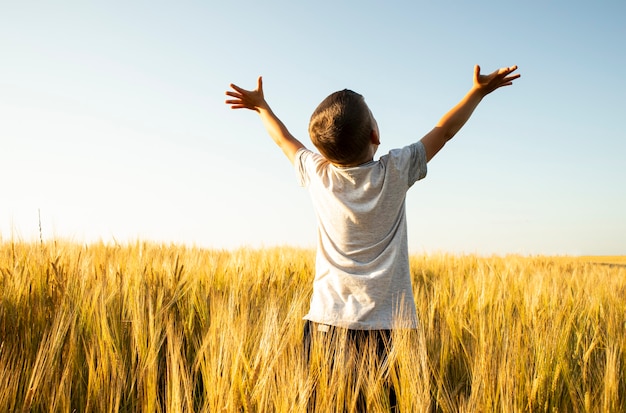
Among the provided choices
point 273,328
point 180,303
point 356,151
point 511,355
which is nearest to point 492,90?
point 356,151

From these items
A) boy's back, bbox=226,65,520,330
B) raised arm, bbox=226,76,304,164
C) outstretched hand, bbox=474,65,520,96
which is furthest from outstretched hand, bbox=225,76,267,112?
outstretched hand, bbox=474,65,520,96

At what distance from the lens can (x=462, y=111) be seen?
6.16ft

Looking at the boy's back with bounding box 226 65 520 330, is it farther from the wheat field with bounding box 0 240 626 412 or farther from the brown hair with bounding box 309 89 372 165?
the wheat field with bounding box 0 240 626 412

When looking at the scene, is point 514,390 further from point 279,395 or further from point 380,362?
point 279,395

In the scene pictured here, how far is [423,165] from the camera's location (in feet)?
5.97

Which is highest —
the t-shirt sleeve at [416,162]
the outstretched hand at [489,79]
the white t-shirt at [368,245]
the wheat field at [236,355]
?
the outstretched hand at [489,79]

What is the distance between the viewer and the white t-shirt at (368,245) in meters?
1.75

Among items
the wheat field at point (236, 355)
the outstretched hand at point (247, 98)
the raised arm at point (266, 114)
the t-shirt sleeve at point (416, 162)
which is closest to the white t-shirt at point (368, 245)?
the t-shirt sleeve at point (416, 162)

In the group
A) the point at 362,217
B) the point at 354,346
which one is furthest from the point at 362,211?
the point at 354,346

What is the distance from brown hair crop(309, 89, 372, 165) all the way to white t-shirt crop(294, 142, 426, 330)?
8 cm

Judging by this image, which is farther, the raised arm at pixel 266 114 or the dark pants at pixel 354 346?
the raised arm at pixel 266 114

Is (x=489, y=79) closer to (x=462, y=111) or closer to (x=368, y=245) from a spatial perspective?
(x=462, y=111)

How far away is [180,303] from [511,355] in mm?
1669

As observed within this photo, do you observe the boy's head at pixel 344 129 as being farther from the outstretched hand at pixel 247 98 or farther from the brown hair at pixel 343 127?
the outstretched hand at pixel 247 98
